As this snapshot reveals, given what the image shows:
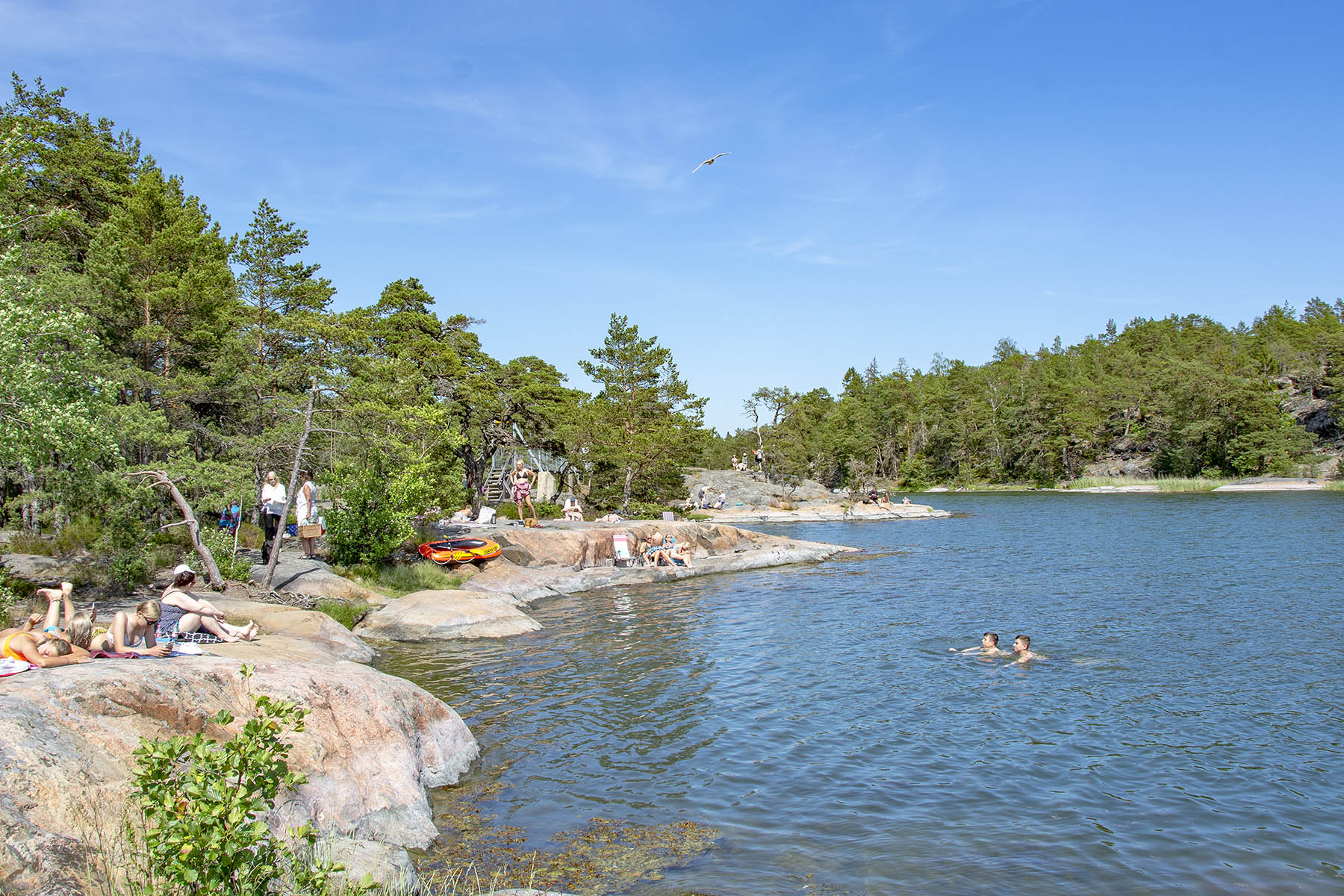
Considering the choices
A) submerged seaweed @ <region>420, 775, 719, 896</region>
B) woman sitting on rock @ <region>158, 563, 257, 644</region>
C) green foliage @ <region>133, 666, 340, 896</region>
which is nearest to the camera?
green foliage @ <region>133, 666, 340, 896</region>

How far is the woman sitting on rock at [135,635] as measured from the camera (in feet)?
32.1

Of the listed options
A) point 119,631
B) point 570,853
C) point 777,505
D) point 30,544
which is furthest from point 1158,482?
point 119,631

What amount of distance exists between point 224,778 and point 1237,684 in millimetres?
14473

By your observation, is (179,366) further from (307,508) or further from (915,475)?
(915,475)

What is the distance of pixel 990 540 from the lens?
38312 millimetres

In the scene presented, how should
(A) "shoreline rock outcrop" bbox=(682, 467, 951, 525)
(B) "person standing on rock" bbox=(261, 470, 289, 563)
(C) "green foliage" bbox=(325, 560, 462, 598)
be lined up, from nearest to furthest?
(B) "person standing on rock" bbox=(261, 470, 289, 563) → (C) "green foliage" bbox=(325, 560, 462, 598) → (A) "shoreline rock outcrop" bbox=(682, 467, 951, 525)

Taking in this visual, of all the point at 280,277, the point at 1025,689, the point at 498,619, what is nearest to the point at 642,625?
the point at 498,619

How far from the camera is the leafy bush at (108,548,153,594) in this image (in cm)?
1522

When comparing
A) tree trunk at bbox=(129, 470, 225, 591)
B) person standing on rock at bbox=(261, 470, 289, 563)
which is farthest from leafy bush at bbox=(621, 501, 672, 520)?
tree trunk at bbox=(129, 470, 225, 591)

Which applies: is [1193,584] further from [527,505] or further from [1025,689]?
[527,505]

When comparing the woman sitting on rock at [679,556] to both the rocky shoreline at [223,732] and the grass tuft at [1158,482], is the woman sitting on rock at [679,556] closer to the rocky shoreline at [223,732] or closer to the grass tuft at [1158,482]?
the rocky shoreline at [223,732]

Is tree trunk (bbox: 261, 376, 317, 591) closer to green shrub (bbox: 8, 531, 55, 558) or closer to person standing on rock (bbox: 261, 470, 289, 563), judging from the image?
person standing on rock (bbox: 261, 470, 289, 563)

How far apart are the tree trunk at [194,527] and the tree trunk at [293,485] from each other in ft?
3.04

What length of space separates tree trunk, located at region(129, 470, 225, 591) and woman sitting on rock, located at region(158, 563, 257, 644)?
14.6ft
